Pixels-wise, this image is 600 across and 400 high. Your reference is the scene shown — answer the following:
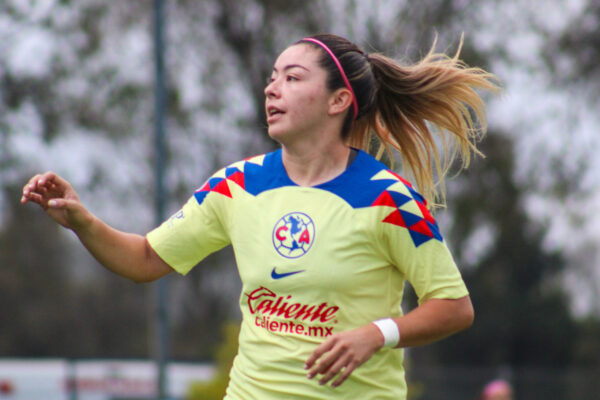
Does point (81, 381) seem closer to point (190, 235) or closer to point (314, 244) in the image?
point (190, 235)

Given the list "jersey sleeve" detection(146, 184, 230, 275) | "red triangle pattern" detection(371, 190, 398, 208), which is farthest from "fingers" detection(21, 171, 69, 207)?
"red triangle pattern" detection(371, 190, 398, 208)

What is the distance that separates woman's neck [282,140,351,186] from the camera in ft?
11.1

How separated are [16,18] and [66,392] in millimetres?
8241

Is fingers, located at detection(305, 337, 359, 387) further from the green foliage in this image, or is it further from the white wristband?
the green foliage

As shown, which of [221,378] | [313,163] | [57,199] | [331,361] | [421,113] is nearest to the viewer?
[331,361]

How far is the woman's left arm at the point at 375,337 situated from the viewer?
2889 mm

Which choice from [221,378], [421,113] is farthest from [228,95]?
[421,113]

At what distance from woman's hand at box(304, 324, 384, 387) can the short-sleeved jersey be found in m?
0.22

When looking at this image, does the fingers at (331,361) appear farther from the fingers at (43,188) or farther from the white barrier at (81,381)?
the white barrier at (81,381)

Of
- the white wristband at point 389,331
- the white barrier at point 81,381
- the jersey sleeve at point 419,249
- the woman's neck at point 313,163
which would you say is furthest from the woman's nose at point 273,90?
the white barrier at point 81,381

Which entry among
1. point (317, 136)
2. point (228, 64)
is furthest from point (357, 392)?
point (228, 64)

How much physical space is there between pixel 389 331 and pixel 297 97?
0.89m

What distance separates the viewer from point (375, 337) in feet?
9.89

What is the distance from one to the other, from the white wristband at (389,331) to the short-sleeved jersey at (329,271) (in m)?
0.14
